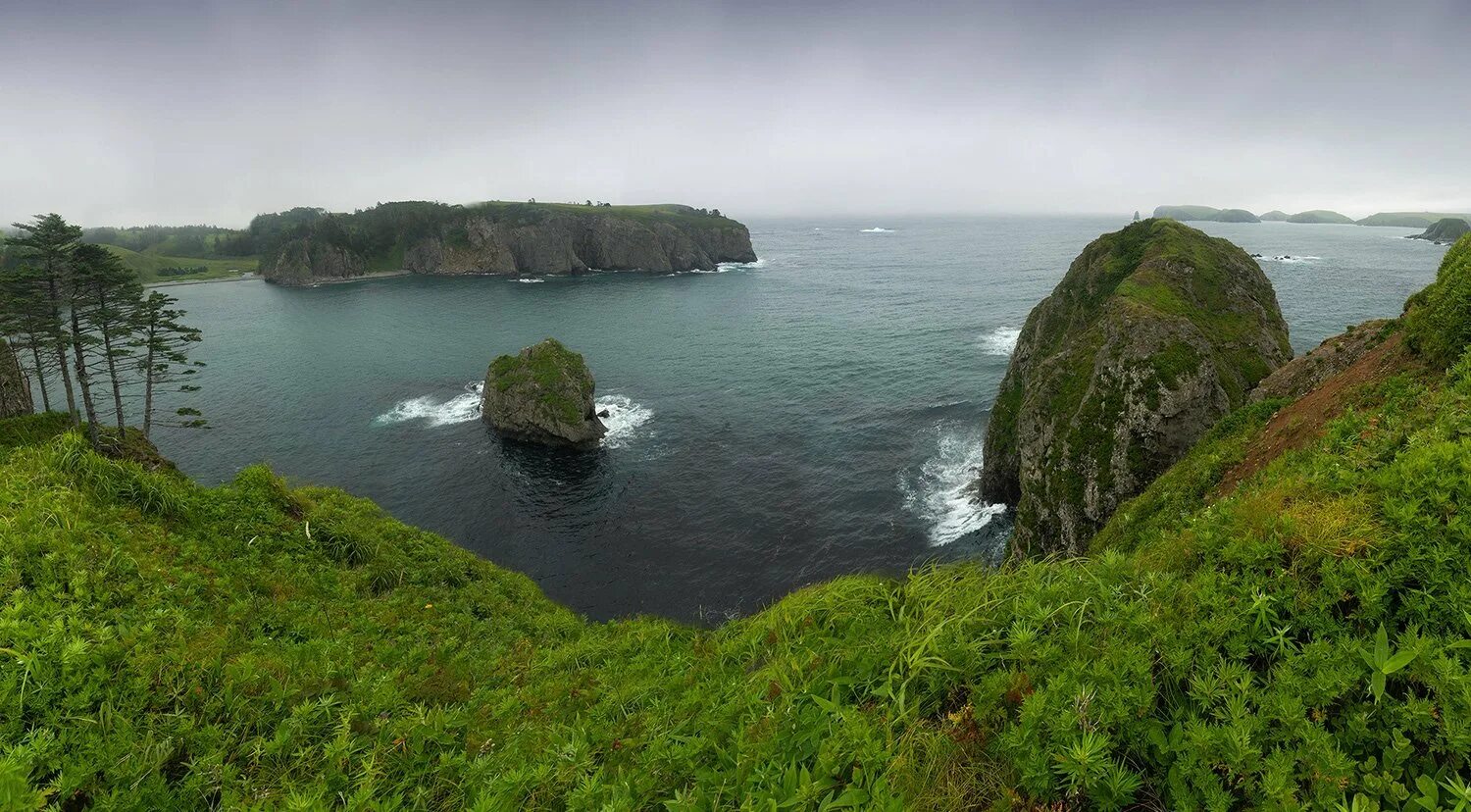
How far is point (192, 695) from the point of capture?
657 cm

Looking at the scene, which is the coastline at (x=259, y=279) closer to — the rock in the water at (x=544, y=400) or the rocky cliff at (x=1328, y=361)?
the rock in the water at (x=544, y=400)

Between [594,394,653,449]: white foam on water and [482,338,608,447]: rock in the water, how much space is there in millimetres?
1425

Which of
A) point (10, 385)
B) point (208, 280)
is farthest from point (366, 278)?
point (10, 385)

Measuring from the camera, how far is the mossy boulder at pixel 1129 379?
24.2 m

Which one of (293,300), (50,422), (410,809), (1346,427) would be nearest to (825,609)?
(410,809)

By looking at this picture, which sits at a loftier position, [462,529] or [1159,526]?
[1159,526]

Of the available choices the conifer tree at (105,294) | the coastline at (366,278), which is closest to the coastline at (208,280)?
the coastline at (366,278)

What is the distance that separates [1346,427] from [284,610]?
60.9 feet

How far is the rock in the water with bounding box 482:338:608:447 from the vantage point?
49.3 meters

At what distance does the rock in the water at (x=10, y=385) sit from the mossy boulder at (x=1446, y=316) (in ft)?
219

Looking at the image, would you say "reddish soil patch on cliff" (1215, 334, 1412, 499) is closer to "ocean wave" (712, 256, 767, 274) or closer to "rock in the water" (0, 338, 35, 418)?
"rock in the water" (0, 338, 35, 418)

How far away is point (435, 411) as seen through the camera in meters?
59.2

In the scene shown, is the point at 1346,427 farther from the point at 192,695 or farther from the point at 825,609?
the point at 192,695

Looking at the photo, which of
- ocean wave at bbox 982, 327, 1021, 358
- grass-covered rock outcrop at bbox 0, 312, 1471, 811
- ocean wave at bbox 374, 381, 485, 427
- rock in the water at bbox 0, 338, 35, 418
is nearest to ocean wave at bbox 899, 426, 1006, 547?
ocean wave at bbox 982, 327, 1021, 358
